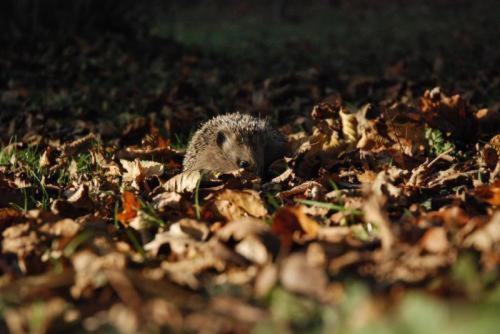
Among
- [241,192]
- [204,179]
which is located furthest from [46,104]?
[241,192]

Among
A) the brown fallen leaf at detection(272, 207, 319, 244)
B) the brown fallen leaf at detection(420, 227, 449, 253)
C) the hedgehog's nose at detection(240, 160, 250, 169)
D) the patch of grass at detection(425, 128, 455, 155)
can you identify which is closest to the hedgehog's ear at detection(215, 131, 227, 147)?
the hedgehog's nose at detection(240, 160, 250, 169)

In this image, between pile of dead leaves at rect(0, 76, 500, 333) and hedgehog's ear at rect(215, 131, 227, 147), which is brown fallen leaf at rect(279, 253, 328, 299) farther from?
hedgehog's ear at rect(215, 131, 227, 147)

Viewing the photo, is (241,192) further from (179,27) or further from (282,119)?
(179,27)

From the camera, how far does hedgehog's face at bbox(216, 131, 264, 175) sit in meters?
4.26

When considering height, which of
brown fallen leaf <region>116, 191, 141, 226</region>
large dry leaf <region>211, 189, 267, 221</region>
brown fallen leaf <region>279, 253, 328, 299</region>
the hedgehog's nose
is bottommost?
the hedgehog's nose

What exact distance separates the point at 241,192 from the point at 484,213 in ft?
3.72

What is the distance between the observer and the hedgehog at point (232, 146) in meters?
4.41

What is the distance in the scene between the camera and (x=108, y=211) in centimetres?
332

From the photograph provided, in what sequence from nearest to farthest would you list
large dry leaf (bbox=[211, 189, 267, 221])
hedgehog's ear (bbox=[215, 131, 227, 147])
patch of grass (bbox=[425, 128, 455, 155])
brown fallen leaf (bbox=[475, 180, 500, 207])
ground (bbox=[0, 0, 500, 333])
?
1. ground (bbox=[0, 0, 500, 333])
2. brown fallen leaf (bbox=[475, 180, 500, 207])
3. large dry leaf (bbox=[211, 189, 267, 221])
4. patch of grass (bbox=[425, 128, 455, 155])
5. hedgehog's ear (bbox=[215, 131, 227, 147])

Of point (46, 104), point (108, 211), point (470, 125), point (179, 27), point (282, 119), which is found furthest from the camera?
point (179, 27)

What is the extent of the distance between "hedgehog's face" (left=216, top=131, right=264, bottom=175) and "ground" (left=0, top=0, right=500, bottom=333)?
16 centimetres

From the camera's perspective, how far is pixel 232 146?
14.8 feet

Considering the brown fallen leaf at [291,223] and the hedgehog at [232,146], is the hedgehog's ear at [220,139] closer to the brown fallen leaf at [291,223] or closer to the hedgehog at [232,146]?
the hedgehog at [232,146]

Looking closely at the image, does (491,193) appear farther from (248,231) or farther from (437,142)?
(437,142)
